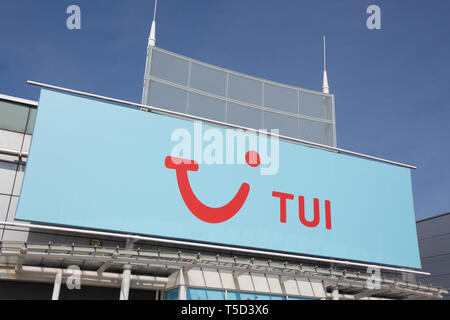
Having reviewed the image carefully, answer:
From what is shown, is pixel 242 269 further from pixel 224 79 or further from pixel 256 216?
pixel 224 79

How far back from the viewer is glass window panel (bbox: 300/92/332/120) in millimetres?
28938

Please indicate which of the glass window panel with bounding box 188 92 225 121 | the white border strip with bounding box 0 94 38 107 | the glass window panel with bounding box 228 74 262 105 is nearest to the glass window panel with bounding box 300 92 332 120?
the glass window panel with bounding box 228 74 262 105

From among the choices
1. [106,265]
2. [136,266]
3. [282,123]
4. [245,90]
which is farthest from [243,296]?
[245,90]

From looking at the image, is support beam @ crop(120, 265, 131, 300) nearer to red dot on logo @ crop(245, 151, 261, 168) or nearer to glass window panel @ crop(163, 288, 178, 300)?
glass window panel @ crop(163, 288, 178, 300)

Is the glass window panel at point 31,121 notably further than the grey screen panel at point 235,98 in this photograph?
No

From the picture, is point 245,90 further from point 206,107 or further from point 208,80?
point 206,107

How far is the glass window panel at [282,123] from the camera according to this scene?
26.9m

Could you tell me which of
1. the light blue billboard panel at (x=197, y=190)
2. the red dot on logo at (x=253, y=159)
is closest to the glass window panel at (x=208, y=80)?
the light blue billboard panel at (x=197, y=190)

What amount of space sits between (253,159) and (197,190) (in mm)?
3869

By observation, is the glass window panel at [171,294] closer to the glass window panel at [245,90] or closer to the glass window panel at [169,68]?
the glass window panel at [169,68]

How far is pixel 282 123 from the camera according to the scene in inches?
1078

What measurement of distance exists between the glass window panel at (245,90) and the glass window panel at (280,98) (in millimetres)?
540

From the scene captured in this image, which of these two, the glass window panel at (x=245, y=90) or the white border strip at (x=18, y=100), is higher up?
the glass window panel at (x=245, y=90)

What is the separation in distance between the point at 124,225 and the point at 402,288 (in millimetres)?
13382
